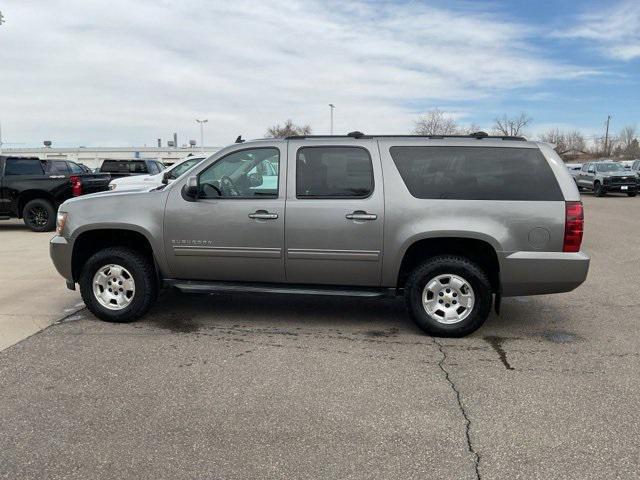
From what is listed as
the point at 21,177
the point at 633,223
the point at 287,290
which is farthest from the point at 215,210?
the point at 633,223

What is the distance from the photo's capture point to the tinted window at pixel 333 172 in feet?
16.8

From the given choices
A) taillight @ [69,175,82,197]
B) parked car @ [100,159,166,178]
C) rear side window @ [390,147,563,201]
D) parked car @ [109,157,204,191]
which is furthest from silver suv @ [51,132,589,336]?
parked car @ [100,159,166,178]

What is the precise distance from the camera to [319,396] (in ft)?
12.6

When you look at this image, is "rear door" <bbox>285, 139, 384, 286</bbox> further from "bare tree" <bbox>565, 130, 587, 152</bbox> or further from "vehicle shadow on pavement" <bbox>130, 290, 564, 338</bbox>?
"bare tree" <bbox>565, 130, 587, 152</bbox>

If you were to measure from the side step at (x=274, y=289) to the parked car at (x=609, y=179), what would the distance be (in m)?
25.3

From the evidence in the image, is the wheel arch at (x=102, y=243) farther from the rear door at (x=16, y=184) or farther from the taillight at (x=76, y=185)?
the rear door at (x=16, y=184)

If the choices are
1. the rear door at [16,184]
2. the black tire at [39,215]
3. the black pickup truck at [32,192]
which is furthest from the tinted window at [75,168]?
the black tire at [39,215]

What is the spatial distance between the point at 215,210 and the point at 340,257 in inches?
50.8

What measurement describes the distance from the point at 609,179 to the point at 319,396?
26757 mm

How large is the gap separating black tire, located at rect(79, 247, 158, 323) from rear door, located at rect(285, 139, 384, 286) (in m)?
1.46

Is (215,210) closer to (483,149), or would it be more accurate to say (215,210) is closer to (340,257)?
(340,257)

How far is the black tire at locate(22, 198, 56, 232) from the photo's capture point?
12.8m

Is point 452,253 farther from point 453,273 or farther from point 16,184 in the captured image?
point 16,184

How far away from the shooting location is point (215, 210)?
206 inches
